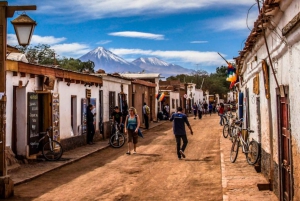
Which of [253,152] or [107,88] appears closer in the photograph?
[253,152]

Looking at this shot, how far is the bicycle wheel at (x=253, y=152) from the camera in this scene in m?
11.0

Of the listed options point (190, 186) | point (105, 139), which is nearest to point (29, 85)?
point (190, 186)

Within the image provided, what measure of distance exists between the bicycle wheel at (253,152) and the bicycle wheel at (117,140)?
6.78 metres

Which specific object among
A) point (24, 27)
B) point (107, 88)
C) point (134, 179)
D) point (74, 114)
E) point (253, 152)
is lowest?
point (134, 179)

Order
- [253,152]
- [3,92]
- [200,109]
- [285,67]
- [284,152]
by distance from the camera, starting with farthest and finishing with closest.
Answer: [200,109] < [253,152] < [3,92] < [284,152] < [285,67]

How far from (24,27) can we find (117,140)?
913cm

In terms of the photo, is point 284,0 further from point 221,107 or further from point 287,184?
point 221,107

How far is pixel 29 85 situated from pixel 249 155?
22.1 ft

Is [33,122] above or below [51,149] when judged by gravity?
above

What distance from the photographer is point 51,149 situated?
45.6 feet

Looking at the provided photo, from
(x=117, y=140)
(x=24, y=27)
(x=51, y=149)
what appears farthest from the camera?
(x=117, y=140)

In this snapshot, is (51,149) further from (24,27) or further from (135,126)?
(24,27)

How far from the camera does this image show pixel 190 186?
9773 mm

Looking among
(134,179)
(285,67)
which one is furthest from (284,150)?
(134,179)
